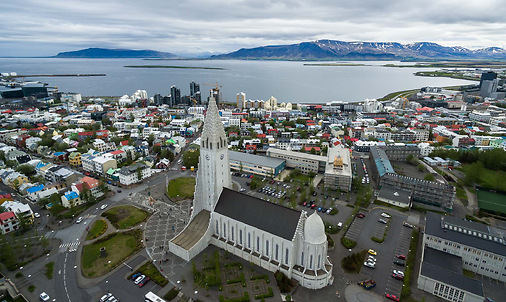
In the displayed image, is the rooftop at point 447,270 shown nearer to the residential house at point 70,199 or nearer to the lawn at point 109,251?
the lawn at point 109,251

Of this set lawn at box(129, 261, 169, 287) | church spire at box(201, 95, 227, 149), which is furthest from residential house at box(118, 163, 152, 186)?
church spire at box(201, 95, 227, 149)

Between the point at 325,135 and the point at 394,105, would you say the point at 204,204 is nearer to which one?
the point at 325,135

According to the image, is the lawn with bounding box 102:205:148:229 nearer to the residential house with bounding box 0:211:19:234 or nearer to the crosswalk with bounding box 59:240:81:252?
the crosswalk with bounding box 59:240:81:252

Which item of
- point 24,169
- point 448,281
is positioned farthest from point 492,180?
point 24,169

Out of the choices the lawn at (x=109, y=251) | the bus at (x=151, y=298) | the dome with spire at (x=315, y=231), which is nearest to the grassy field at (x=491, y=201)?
the dome with spire at (x=315, y=231)

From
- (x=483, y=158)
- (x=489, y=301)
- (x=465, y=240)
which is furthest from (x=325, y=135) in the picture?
(x=489, y=301)
